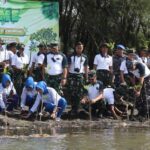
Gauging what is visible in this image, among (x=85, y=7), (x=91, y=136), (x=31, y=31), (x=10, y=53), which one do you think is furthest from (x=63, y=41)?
(x=91, y=136)

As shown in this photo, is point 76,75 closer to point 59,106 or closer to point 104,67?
point 104,67

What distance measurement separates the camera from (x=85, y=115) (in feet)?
49.8

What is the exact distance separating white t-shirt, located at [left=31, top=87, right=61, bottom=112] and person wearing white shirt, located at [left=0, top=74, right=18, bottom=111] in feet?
2.29

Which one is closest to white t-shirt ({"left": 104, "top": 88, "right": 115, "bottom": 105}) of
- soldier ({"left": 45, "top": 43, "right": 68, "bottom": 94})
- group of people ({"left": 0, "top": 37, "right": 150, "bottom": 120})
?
group of people ({"left": 0, "top": 37, "right": 150, "bottom": 120})

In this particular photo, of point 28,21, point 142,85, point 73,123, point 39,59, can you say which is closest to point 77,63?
point 39,59

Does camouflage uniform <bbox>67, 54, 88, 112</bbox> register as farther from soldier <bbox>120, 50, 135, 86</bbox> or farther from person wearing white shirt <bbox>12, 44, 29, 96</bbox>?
person wearing white shirt <bbox>12, 44, 29, 96</bbox>

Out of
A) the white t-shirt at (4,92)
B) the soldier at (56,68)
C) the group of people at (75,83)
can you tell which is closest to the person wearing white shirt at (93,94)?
the group of people at (75,83)

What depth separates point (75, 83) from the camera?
1516 centimetres

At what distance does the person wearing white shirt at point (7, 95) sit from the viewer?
14180mm

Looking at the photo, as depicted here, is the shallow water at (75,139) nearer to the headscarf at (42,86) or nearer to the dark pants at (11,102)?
the headscarf at (42,86)

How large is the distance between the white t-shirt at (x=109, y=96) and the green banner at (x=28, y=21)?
4786mm

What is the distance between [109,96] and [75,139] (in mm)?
3220

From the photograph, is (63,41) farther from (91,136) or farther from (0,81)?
(91,136)

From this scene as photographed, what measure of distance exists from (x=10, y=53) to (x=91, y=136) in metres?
4.00
